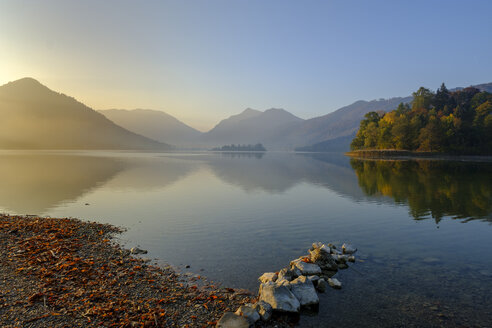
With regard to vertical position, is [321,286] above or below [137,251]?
below

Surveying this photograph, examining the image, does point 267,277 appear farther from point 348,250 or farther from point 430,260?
point 430,260

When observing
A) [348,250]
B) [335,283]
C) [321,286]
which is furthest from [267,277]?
[348,250]

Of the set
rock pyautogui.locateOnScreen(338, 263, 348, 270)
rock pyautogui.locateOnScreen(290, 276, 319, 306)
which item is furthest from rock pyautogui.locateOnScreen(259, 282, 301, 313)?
rock pyautogui.locateOnScreen(338, 263, 348, 270)

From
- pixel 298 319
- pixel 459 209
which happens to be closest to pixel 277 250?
pixel 298 319

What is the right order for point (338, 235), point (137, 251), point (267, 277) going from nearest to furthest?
point (267, 277) → point (137, 251) → point (338, 235)

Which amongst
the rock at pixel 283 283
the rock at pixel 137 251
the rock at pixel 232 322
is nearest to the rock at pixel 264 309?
the rock at pixel 232 322

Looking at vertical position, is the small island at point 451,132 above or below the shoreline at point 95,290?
above

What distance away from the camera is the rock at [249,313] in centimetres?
1185

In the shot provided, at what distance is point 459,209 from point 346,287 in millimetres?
31191

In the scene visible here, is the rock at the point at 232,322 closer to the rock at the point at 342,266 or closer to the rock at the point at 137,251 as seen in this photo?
the rock at the point at 342,266

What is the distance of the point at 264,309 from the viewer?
12.3 m

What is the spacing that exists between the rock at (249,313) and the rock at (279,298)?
1.13 m

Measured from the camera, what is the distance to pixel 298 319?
1255 centimetres

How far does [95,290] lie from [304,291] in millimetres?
10891
